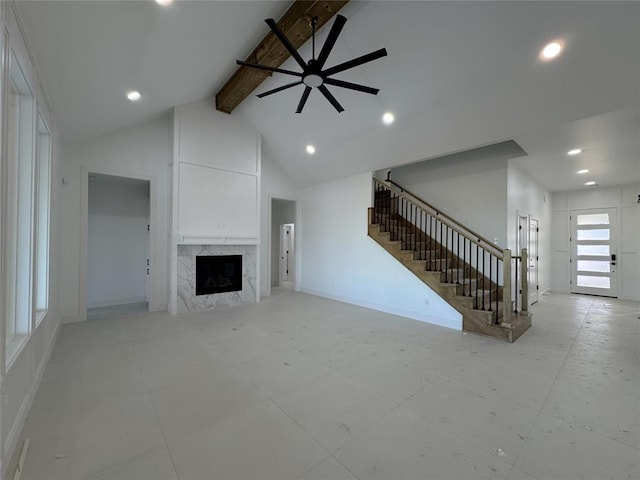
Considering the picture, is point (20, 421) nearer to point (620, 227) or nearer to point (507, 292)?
point (507, 292)

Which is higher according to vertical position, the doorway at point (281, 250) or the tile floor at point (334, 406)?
the doorway at point (281, 250)

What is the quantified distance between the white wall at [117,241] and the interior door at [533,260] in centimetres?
869

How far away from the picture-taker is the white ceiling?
2.66 m

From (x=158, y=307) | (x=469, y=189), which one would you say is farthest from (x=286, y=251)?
(x=469, y=189)

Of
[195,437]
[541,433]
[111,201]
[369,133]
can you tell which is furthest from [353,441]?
[111,201]

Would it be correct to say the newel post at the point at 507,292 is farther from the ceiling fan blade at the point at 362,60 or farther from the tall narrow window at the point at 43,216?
the tall narrow window at the point at 43,216

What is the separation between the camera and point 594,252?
7594 mm

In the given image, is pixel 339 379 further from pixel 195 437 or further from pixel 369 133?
pixel 369 133

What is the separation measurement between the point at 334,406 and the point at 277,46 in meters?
4.34

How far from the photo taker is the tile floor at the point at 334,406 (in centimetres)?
173

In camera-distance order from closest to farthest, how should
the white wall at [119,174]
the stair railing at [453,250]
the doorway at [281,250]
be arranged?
the stair railing at [453,250] → the white wall at [119,174] → the doorway at [281,250]

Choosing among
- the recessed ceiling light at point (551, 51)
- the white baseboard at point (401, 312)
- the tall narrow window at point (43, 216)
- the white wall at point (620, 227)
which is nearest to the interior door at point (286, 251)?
the white baseboard at point (401, 312)

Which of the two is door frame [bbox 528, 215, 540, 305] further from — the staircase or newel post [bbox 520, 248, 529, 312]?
newel post [bbox 520, 248, 529, 312]

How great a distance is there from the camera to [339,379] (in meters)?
A: 2.80
